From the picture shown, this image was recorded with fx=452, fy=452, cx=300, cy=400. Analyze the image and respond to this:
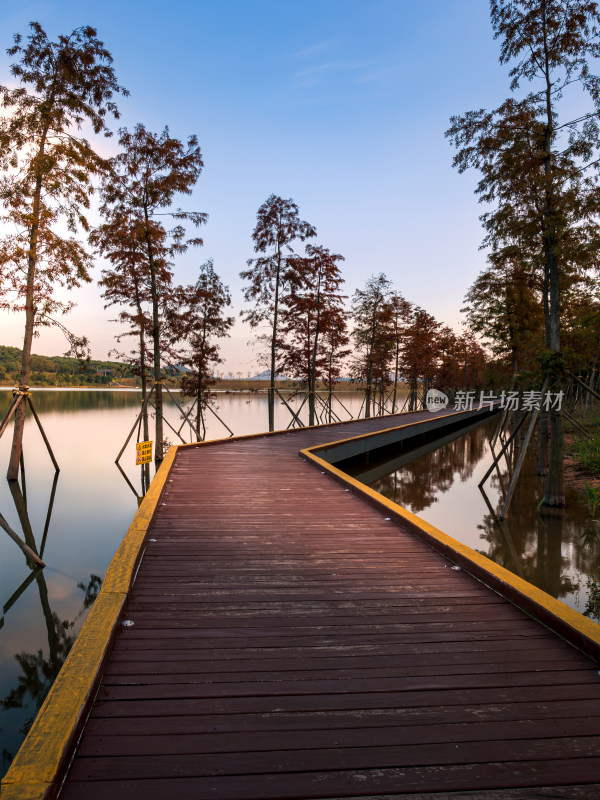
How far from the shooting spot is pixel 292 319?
19.7m

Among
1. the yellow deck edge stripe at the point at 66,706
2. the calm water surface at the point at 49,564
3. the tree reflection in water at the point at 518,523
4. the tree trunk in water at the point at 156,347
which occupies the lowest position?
the calm water surface at the point at 49,564

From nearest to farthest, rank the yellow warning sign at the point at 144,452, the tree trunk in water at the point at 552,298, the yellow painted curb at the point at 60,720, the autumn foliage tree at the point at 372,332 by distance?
the yellow painted curb at the point at 60,720 → the tree trunk in water at the point at 552,298 → the yellow warning sign at the point at 144,452 → the autumn foliage tree at the point at 372,332

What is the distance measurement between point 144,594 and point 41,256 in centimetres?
1014

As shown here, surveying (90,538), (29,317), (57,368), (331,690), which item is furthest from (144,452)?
(57,368)

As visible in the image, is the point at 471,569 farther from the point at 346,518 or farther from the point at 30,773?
the point at 30,773

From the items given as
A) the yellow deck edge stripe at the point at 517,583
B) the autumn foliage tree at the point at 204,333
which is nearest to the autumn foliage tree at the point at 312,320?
the autumn foliage tree at the point at 204,333

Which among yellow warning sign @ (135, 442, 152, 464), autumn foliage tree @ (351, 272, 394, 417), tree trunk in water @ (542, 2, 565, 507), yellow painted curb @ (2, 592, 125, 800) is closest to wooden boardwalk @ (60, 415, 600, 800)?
yellow painted curb @ (2, 592, 125, 800)

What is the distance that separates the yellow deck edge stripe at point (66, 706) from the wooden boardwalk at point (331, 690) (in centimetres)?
8

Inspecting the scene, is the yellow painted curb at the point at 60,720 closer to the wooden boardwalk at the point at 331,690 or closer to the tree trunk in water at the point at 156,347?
the wooden boardwalk at the point at 331,690

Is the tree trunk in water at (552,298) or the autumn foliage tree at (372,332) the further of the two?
the autumn foliage tree at (372,332)

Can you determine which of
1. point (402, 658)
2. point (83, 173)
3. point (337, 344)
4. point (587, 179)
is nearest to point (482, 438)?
point (337, 344)

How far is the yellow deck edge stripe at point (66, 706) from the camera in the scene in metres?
1.46

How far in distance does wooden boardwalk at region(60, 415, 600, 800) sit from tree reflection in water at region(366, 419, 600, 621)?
3708 millimetres

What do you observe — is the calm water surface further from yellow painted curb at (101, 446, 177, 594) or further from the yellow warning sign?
yellow painted curb at (101, 446, 177, 594)
